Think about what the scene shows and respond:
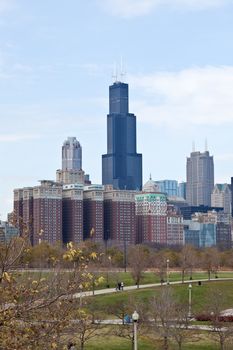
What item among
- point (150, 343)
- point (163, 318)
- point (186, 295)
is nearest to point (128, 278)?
point (186, 295)

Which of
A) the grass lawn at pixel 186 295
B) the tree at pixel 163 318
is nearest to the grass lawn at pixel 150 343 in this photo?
the tree at pixel 163 318

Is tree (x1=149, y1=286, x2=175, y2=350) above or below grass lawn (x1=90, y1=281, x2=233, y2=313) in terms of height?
above

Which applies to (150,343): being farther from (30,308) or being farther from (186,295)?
(186,295)

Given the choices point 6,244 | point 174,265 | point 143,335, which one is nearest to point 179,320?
point 143,335

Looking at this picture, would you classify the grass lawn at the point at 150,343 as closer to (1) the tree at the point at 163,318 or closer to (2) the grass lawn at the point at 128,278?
(1) the tree at the point at 163,318

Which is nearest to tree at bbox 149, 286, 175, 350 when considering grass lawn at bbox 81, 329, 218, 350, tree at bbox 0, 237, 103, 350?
grass lawn at bbox 81, 329, 218, 350

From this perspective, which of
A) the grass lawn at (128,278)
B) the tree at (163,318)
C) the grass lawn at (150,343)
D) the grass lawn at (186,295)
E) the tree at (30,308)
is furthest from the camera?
the grass lawn at (128,278)

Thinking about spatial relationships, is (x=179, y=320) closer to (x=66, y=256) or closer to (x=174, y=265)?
(x=66, y=256)

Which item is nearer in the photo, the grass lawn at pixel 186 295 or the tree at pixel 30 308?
the tree at pixel 30 308

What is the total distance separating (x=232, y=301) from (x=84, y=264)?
190 feet

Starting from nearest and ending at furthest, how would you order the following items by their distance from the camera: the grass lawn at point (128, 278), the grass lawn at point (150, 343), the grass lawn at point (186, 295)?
the grass lawn at point (150, 343)
the grass lawn at point (186, 295)
the grass lawn at point (128, 278)

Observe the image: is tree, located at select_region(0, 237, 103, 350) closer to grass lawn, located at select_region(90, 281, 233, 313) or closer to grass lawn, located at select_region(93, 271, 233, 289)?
grass lawn, located at select_region(90, 281, 233, 313)

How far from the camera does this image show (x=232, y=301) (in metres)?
69.5

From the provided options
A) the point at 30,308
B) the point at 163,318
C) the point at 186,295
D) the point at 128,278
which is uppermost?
the point at 30,308
